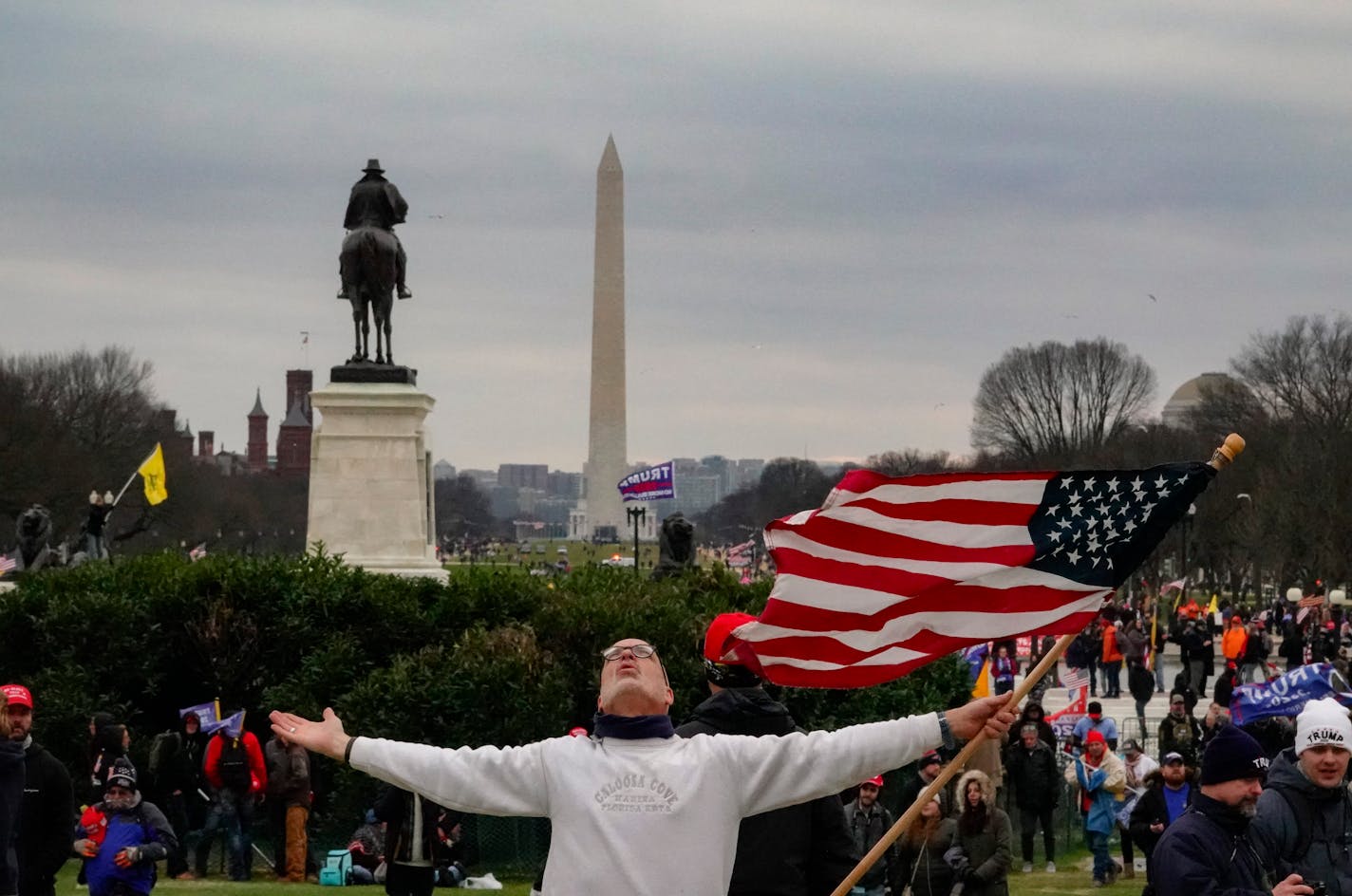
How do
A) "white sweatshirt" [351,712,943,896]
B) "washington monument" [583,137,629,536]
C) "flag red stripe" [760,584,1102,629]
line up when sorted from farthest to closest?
1. "washington monument" [583,137,629,536]
2. "flag red stripe" [760,584,1102,629]
3. "white sweatshirt" [351,712,943,896]

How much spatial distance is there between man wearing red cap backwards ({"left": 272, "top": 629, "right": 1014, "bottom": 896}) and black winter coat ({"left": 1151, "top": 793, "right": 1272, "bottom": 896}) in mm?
1443

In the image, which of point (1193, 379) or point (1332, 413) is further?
point (1193, 379)

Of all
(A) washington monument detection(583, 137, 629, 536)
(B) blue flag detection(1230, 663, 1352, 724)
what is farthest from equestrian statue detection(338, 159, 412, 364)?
(A) washington monument detection(583, 137, 629, 536)

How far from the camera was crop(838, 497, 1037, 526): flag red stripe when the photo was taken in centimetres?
747

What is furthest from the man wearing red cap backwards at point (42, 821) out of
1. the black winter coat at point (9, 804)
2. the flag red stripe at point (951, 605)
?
the flag red stripe at point (951, 605)

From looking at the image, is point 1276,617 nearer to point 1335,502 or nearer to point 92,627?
point 1335,502

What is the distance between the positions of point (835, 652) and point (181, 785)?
1381cm

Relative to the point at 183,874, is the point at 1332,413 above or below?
above

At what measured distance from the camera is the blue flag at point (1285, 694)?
45.6 ft

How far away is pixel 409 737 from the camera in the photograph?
20.9 meters

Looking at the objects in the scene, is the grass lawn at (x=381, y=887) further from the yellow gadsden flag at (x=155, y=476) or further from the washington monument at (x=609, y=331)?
the washington monument at (x=609, y=331)

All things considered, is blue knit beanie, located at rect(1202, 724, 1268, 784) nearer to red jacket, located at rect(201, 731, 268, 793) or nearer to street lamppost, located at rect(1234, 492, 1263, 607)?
red jacket, located at rect(201, 731, 268, 793)

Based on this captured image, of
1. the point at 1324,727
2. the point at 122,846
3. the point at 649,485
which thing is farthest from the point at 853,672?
the point at 649,485

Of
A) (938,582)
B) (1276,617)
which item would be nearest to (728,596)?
(938,582)
